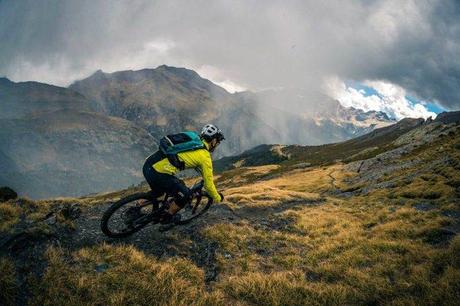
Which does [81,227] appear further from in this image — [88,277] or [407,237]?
[407,237]

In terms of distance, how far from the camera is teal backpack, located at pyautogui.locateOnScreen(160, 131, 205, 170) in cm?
1112

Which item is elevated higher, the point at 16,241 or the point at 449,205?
the point at 16,241

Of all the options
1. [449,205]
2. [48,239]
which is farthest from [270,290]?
[449,205]

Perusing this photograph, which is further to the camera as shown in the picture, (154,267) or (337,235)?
(337,235)

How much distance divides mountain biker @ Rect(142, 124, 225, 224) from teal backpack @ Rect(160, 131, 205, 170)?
115mm

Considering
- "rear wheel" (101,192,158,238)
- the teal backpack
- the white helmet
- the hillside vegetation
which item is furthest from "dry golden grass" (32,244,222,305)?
the white helmet

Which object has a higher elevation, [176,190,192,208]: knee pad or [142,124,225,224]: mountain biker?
[142,124,225,224]: mountain biker

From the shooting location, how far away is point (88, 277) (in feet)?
29.3

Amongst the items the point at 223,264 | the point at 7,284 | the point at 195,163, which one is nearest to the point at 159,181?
the point at 195,163

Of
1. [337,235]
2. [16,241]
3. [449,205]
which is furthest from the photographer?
[449,205]

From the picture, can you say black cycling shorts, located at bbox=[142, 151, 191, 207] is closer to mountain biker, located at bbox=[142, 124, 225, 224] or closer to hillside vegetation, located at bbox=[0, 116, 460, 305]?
mountain biker, located at bbox=[142, 124, 225, 224]

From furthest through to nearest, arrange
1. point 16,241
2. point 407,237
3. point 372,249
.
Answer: point 407,237, point 372,249, point 16,241

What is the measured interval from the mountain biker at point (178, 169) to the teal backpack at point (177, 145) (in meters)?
0.11

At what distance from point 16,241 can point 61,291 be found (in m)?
2.97
